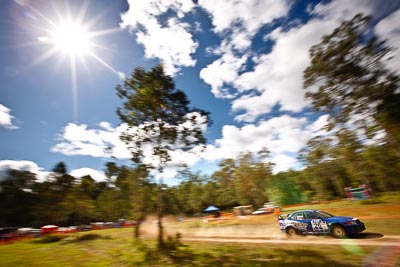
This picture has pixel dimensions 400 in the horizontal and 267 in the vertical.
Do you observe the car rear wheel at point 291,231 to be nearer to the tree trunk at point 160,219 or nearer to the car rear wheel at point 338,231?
the car rear wheel at point 338,231

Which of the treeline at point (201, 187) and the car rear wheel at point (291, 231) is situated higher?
the treeline at point (201, 187)

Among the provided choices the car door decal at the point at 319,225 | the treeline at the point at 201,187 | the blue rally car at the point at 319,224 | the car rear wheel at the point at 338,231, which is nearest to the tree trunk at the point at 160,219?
the treeline at the point at 201,187

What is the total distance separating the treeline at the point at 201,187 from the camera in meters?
20.8

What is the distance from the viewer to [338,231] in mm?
11117

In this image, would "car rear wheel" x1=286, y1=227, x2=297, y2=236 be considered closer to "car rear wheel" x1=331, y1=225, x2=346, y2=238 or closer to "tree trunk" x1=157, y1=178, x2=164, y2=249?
"car rear wheel" x1=331, y1=225, x2=346, y2=238

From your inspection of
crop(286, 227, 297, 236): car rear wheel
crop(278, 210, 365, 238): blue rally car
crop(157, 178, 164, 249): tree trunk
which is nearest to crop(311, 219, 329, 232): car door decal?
crop(278, 210, 365, 238): blue rally car

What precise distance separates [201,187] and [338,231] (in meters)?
62.4

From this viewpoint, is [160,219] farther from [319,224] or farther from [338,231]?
[338,231]

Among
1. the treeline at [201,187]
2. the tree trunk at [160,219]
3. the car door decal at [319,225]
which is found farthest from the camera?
the treeline at [201,187]

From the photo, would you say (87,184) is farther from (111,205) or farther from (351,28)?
(351,28)

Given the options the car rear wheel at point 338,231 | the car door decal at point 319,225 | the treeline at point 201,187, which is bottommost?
the car rear wheel at point 338,231

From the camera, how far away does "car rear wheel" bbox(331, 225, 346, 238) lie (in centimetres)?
1091

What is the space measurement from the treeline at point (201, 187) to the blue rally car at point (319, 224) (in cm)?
841

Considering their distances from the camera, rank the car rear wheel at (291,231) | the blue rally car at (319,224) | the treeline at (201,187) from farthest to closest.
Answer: the treeline at (201,187)
the car rear wheel at (291,231)
the blue rally car at (319,224)
